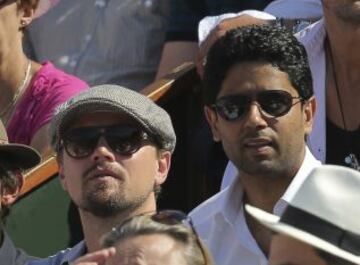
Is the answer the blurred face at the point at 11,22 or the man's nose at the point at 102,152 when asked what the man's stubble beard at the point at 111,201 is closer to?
the man's nose at the point at 102,152

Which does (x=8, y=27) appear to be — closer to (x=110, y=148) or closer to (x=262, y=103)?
(x=110, y=148)

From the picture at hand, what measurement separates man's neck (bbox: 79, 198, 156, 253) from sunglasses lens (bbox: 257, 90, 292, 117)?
45 centimetres

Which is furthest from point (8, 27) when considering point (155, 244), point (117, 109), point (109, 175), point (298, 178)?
point (155, 244)

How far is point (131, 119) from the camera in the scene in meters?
4.12

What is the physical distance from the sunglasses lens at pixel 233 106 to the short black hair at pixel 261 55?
0.09 metres

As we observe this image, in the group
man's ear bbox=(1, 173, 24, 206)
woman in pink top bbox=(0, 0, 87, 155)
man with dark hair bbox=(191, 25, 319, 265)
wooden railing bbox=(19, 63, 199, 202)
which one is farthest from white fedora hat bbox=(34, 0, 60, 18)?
man with dark hair bbox=(191, 25, 319, 265)

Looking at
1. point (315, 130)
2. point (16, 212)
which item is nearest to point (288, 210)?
point (315, 130)

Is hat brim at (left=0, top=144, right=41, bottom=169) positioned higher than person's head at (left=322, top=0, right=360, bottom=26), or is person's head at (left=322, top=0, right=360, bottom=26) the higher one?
person's head at (left=322, top=0, right=360, bottom=26)

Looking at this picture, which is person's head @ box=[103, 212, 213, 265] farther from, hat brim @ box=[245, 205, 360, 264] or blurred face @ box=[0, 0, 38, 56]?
blurred face @ box=[0, 0, 38, 56]

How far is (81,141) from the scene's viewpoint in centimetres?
409

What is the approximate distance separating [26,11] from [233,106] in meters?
1.47

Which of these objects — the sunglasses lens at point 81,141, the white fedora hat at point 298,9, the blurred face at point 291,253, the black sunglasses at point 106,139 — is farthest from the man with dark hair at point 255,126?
the blurred face at point 291,253

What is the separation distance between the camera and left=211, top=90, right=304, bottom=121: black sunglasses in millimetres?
4078

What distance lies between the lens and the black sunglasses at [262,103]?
4.08 m
